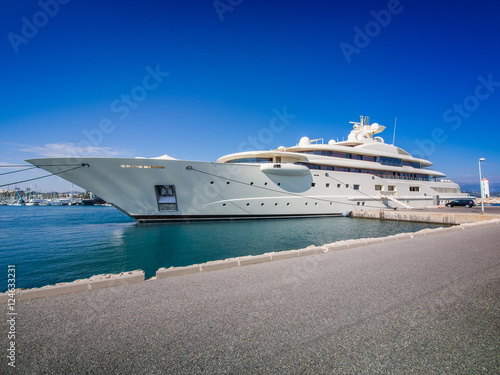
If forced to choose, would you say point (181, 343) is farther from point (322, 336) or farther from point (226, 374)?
point (322, 336)

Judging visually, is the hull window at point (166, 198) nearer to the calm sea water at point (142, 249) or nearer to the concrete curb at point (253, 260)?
the calm sea water at point (142, 249)

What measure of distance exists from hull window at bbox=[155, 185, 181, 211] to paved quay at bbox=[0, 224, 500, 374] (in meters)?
13.5

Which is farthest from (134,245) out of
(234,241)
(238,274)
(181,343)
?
(181,343)

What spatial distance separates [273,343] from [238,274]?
2295 millimetres

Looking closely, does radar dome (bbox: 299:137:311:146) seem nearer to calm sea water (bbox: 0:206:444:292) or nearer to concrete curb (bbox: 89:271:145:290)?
calm sea water (bbox: 0:206:444:292)

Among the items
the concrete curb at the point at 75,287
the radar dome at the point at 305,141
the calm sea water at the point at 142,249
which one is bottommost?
the calm sea water at the point at 142,249

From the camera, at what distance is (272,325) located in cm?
273

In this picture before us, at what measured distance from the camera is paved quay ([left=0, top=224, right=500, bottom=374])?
6.89 ft

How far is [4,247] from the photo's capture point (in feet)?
40.1

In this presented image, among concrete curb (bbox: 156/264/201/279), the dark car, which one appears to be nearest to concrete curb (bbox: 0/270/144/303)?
concrete curb (bbox: 156/264/201/279)

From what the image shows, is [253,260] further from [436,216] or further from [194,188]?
[436,216]

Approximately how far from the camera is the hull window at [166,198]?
17125 mm

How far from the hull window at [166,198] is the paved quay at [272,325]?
13.5m

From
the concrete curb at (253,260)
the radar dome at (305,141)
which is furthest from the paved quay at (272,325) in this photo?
the radar dome at (305,141)
